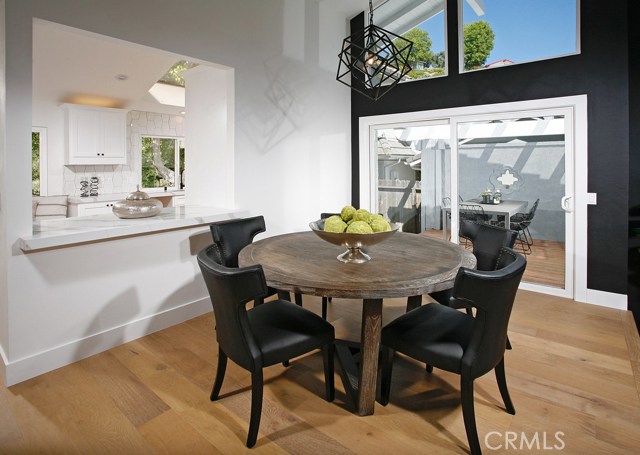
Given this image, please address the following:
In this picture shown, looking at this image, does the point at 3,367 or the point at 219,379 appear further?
the point at 3,367

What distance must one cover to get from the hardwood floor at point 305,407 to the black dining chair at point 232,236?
0.66 meters

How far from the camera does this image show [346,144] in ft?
16.5

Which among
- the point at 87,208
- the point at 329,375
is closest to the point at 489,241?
the point at 329,375

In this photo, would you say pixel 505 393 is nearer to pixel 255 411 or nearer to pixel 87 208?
pixel 255 411

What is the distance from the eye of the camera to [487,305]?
1521 mm

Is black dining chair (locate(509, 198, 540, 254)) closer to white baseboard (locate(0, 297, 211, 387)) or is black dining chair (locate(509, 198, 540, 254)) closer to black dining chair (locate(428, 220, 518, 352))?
black dining chair (locate(428, 220, 518, 352))

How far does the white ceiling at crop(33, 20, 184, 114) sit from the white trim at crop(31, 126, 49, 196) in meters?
0.50

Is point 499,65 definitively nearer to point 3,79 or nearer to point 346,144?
point 346,144

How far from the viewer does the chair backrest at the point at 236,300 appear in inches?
61.3

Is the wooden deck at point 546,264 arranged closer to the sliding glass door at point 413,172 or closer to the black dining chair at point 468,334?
the sliding glass door at point 413,172

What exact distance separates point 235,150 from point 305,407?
7.54ft

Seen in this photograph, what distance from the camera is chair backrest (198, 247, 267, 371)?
5.11ft

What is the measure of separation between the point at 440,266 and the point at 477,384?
842 mm

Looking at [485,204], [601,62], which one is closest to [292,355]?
[485,204]
